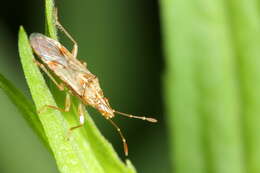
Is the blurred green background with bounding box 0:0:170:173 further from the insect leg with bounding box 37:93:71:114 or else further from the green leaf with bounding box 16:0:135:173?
the green leaf with bounding box 16:0:135:173

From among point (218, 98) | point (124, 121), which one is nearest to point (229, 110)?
point (218, 98)

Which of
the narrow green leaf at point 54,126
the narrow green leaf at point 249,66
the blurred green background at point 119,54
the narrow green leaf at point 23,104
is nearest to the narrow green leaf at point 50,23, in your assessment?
the narrow green leaf at point 54,126

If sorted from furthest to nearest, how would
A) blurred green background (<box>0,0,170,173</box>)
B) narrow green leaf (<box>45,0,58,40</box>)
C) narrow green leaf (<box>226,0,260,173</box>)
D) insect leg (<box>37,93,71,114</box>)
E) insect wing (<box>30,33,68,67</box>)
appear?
blurred green background (<box>0,0,170,173</box>), insect wing (<box>30,33,68,67</box>), narrow green leaf (<box>226,0,260,173</box>), narrow green leaf (<box>45,0,58,40</box>), insect leg (<box>37,93,71,114</box>)

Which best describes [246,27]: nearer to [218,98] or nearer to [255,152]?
[218,98]

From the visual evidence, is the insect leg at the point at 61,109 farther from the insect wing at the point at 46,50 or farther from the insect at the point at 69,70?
the insect wing at the point at 46,50

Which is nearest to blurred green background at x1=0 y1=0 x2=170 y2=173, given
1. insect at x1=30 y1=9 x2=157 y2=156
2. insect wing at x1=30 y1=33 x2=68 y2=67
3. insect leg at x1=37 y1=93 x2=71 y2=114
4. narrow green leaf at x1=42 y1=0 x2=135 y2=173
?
insect at x1=30 y1=9 x2=157 y2=156

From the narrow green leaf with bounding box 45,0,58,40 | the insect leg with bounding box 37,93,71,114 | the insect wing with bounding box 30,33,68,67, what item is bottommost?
the insect leg with bounding box 37,93,71,114

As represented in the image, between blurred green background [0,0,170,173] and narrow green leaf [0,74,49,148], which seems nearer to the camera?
narrow green leaf [0,74,49,148]

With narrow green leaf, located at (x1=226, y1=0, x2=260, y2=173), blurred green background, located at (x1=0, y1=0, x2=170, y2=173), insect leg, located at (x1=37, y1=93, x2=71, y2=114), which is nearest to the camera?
insect leg, located at (x1=37, y1=93, x2=71, y2=114)
